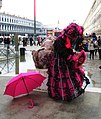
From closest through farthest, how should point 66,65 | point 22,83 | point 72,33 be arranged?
point 72,33 < point 66,65 < point 22,83

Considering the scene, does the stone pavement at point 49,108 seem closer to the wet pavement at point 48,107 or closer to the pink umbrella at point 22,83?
the wet pavement at point 48,107

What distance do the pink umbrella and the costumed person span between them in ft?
1.25

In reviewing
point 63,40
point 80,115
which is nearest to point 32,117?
point 80,115

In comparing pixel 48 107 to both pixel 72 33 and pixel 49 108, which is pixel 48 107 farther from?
pixel 72 33

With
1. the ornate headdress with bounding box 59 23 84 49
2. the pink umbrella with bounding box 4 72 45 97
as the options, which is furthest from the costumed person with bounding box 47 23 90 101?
the pink umbrella with bounding box 4 72 45 97

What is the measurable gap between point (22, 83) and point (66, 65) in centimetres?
→ 97

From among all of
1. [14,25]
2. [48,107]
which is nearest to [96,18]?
[48,107]

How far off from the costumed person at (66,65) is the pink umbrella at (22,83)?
380 mm

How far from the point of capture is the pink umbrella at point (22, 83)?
454 centimetres

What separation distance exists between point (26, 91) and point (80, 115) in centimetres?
142

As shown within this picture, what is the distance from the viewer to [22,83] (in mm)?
4617

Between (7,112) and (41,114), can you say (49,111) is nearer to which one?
(41,114)

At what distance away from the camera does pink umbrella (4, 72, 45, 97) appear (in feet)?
14.9

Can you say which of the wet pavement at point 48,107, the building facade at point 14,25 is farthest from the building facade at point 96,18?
the wet pavement at point 48,107
